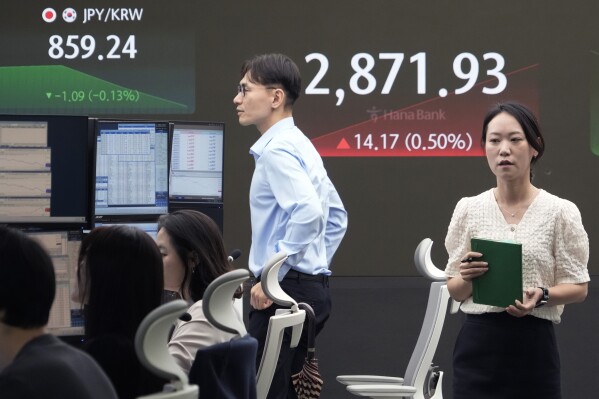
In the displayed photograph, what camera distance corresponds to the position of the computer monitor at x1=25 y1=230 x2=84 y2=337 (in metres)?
3.79

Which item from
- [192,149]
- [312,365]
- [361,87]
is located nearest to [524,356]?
[312,365]

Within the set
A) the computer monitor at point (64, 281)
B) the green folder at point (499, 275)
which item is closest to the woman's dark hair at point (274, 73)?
the computer monitor at point (64, 281)

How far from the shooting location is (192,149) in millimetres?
4383

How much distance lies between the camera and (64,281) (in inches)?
151

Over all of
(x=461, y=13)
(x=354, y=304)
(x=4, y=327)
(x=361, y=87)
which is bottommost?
(x=354, y=304)

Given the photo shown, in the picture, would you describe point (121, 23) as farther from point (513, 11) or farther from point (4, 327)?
point (4, 327)

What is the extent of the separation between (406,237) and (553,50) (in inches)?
62.4

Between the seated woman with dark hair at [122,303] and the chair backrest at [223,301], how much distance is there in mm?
95

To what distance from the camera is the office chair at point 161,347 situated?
166cm

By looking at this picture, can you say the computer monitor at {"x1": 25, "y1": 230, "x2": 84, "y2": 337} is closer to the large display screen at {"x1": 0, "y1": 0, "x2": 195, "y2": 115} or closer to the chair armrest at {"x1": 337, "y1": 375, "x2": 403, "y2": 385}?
the chair armrest at {"x1": 337, "y1": 375, "x2": 403, "y2": 385}

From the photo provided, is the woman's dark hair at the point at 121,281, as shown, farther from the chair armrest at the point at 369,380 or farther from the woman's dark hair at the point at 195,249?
the chair armrest at the point at 369,380

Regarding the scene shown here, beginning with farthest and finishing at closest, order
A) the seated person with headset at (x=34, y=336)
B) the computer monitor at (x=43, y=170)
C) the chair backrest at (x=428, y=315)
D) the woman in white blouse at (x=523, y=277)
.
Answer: the chair backrest at (x=428, y=315) < the computer monitor at (x=43, y=170) < the woman in white blouse at (x=523, y=277) < the seated person with headset at (x=34, y=336)

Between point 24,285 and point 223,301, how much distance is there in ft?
1.70

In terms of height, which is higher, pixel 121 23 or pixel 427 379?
pixel 121 23
